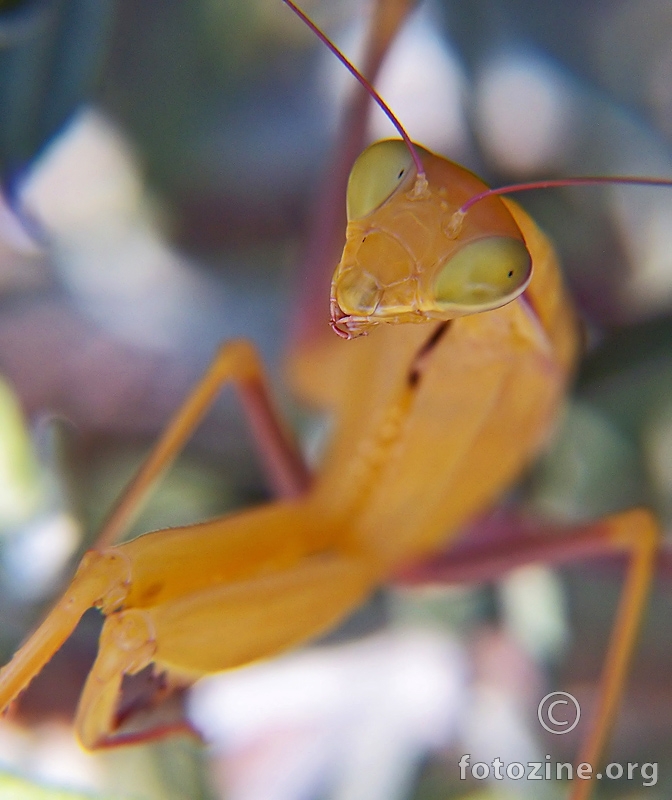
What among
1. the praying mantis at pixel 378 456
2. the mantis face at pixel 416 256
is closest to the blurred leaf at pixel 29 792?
the praying mantis at pixel 378 456

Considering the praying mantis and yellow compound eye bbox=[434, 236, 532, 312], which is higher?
yellow compound eye bbox=[434, 236, 532, 312]

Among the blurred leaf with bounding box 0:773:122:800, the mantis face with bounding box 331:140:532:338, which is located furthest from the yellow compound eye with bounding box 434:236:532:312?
the blurred leaf with bounding box 0:773:122:800

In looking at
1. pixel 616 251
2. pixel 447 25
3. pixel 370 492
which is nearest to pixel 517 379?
pixel 370 492

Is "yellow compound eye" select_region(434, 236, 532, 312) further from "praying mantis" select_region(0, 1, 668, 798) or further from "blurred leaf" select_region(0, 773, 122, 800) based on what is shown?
"blurred leaf" select_region(0, 773, 122, 800)

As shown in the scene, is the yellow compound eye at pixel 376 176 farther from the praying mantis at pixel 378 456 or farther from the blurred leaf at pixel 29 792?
the blurred leaf at pixel 29 792

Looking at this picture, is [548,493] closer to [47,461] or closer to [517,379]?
[517,379]

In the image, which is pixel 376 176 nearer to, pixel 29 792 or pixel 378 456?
pixel 378 456

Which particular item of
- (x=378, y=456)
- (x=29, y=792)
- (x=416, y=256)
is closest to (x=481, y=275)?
(x=416, y=256)

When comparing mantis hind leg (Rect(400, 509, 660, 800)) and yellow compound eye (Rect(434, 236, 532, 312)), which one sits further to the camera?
mantis hind leg (Rect(400, 509, 660, 800))
